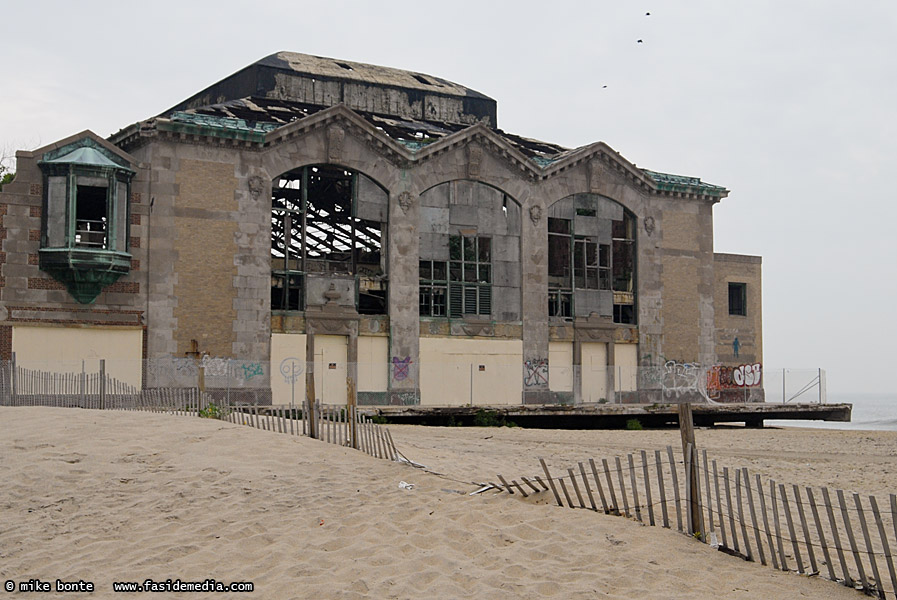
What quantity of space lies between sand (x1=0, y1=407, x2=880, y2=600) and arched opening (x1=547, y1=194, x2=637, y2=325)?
91.0 ft

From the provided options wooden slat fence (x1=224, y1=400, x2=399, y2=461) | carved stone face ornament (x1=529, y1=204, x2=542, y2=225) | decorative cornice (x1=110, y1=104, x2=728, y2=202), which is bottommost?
wooden slat fence (x1=224, y1=400, x2=399, y2=461)

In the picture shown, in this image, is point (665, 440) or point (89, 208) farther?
point (89, 208)

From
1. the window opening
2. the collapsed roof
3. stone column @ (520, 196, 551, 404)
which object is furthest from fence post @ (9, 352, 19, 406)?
stone column @ (520, 196, 551, 404)

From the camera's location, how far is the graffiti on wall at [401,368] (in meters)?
41.1

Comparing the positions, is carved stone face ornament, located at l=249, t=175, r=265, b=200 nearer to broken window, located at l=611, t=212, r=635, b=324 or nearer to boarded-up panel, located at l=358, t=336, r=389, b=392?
boarded-up panel, located at l=358, t=336, r=389, b=392

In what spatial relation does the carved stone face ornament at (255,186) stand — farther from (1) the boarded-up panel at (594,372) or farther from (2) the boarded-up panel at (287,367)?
(1) the boarded-up panel at (594,372)

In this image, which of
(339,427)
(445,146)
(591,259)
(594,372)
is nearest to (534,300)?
(591,259)

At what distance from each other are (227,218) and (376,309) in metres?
7.64

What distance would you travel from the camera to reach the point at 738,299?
5272 centimetres

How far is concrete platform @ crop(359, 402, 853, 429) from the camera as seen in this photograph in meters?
36.7

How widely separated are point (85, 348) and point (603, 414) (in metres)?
20.6

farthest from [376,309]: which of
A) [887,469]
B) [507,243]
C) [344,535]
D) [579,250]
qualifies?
[344,535]

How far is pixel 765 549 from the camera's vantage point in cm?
1189

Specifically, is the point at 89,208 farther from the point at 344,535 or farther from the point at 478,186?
the point at 344,535
